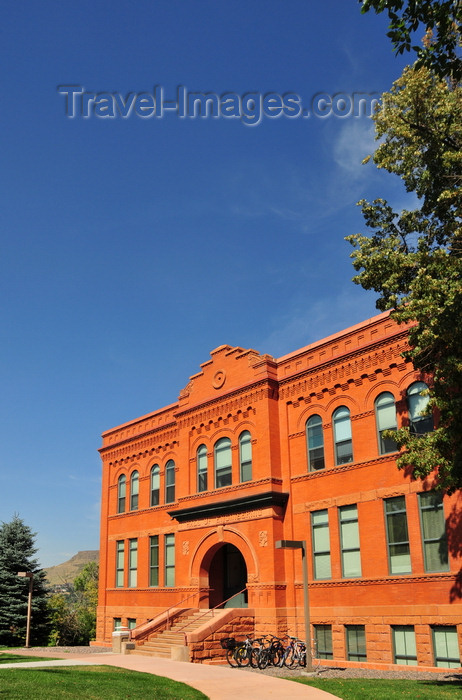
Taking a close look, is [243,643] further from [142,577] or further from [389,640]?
[142,577]

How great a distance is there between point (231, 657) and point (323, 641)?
3196mm

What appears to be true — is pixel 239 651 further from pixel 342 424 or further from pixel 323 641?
pixel 342 424

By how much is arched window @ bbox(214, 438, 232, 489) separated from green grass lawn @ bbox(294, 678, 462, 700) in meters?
10.9

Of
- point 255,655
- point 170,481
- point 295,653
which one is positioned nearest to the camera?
point 255,655

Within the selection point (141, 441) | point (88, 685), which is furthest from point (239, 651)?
point (141, 441)

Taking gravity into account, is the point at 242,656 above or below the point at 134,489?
below

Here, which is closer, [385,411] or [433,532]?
[433,532]

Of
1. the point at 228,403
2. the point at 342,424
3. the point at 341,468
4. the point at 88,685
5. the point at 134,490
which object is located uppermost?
the point at 228,403

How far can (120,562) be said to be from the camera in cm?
3403

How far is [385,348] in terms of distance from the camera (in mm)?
22453

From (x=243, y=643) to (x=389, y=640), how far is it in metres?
4.59

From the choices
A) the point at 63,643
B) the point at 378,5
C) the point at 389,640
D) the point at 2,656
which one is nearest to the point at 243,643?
the point at 389,640

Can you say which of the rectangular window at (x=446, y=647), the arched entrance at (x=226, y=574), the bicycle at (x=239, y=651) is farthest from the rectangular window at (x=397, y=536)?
the arched entrance at (x=226, y=574)

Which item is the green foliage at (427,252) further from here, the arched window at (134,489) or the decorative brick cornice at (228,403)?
the arched window at (134,489)
